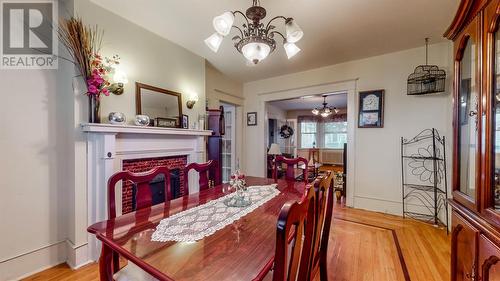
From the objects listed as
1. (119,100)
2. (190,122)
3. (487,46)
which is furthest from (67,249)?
(487,46)

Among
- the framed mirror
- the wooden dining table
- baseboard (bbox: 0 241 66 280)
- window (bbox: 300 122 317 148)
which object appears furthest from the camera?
window (bbox: 300 122 317 148)

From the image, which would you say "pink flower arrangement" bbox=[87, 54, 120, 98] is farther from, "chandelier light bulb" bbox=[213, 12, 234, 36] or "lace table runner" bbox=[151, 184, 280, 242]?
"lace table runner" bbox=[151, 184, 280, 242]

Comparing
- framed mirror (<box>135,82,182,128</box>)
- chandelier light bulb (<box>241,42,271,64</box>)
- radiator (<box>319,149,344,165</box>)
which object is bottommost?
radiator (<box>319,149,344,165</box>)

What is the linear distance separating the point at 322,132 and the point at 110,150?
7.47 meters

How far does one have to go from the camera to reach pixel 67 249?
6.72 feet

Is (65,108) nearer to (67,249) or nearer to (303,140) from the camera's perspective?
(67,249)

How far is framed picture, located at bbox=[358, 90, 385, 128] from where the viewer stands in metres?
3.29

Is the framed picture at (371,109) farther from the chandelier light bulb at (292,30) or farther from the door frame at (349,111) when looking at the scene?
the chandelier light bulb at (292,30)

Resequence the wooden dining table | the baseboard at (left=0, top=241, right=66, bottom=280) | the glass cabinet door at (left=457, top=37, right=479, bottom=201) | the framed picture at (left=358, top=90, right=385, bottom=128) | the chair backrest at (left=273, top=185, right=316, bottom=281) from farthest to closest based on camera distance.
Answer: the framed picture at (left=358, top=90, right=385, bottom=128), the baseboard at (left=0, top=241, right=66, bottom=280), the glass cabinet door at (left=457, top=37, right=479, bottom=201), the wooden dining table, the chair backrest at (left=273, top=185, right=316, bottom=281)

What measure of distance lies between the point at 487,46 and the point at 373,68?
103 inches

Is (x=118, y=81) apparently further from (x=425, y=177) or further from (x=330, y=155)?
(x=330, y=155)

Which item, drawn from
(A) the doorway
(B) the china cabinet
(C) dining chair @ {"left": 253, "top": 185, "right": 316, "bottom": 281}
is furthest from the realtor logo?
(B) the china cabinet

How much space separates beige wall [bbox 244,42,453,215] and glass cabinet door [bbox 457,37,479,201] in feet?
6.44

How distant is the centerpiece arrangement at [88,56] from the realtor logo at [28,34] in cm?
13
